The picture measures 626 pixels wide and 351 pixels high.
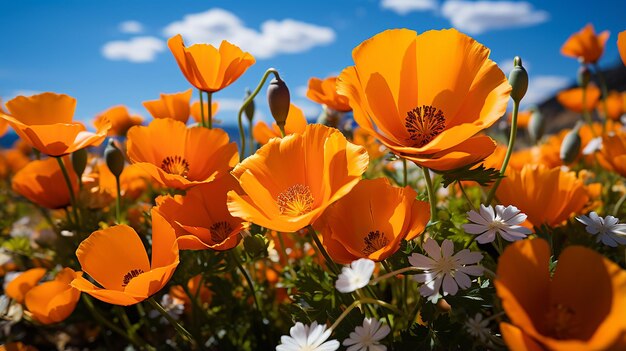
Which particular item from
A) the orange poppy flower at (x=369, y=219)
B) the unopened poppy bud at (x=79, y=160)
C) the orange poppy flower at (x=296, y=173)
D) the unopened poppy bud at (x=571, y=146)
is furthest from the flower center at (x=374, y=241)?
the unopened poppy bud at (x=571, y=146)

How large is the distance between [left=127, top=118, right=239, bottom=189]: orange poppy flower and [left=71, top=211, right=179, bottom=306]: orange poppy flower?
19cm

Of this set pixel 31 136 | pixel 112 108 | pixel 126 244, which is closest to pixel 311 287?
pixel 126 244

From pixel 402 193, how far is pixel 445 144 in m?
0.11

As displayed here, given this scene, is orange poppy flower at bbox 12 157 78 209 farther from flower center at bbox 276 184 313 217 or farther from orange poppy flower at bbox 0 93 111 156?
flower center at bbox 276 184 313 217

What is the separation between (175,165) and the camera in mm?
1074

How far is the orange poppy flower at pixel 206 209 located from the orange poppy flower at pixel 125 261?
8 cm

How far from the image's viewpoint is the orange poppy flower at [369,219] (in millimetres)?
775

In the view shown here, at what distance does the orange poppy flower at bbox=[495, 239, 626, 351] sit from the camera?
0.56m

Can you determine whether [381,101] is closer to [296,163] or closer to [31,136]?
[296,163]

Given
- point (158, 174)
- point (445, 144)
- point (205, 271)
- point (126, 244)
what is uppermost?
point (445, 144)

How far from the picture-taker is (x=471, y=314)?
2.61 feet

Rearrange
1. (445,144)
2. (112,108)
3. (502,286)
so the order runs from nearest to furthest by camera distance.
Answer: (502,286) → (445,144) → (112,108)

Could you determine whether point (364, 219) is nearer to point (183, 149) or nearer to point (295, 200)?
point (295, 200)

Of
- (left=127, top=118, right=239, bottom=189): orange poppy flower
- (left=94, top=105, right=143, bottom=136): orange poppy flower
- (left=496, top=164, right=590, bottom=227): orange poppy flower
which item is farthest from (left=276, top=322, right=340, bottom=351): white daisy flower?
(left=94, top=105, right=143, bottom=136): orange poppy flower
